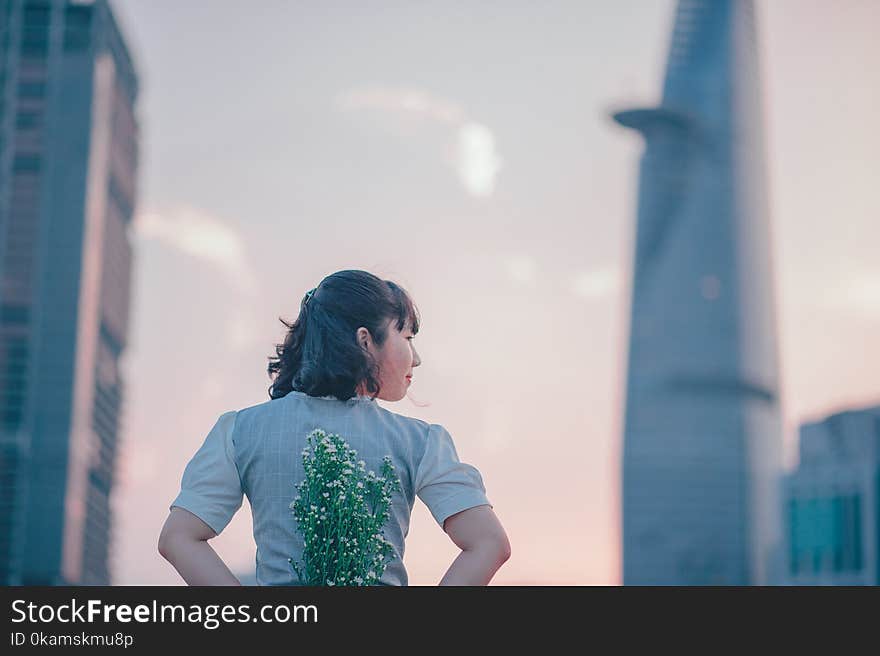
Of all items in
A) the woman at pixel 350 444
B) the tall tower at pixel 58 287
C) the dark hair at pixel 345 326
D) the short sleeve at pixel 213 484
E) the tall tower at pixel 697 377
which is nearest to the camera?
the woman at pixel 350 444

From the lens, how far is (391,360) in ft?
13.6

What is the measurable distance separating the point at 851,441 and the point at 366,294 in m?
139

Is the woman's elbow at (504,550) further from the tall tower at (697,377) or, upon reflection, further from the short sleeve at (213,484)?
the tall tower at (697,377)

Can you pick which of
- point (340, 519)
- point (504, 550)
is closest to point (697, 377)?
point (504, 550)

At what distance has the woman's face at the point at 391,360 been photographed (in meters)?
4.13

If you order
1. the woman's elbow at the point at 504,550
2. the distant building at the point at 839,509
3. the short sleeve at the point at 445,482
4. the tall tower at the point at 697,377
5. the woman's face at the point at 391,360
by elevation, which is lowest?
the woman's elbow at the point at 504,550

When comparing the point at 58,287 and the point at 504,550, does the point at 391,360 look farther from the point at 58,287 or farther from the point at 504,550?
the point at 58,287

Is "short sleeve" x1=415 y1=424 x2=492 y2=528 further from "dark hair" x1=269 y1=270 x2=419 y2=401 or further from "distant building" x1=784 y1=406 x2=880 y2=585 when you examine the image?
"distant building" x1=784 y1=406 x2=880 y2=585

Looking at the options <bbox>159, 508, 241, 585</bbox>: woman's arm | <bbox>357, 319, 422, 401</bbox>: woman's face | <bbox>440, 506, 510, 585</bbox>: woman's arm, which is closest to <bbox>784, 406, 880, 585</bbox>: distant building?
<bbox>357, 319, 422, 401</bbox>: woman's face

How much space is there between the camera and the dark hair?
409 centimetres

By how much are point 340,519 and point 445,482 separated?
0.34 m

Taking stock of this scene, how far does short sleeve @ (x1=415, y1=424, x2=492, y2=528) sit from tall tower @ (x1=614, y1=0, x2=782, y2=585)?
163 meters

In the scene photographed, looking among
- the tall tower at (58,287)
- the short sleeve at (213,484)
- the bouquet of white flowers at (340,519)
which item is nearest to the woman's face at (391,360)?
the bouquet of white flowers at (340,519)

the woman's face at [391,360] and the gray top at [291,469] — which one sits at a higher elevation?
the woman's face at [391,360]
